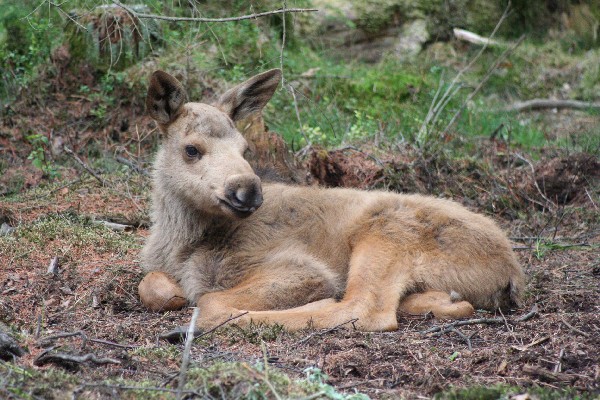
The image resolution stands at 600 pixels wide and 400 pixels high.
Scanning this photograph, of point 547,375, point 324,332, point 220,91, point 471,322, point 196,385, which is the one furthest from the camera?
point 220,91

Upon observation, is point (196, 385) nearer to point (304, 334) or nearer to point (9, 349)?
point (9, 349)

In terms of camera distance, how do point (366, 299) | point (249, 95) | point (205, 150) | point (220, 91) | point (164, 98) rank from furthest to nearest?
1. point (220, 91)
2. point (249, 95)
3. point (164, 98)
4. point (205, 150)
5. point (366, 299)

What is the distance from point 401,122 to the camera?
12.3 m

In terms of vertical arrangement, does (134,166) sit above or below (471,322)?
below

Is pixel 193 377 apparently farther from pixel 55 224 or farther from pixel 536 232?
pixel 536 232

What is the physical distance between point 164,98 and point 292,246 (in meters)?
1.88

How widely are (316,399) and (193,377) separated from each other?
0.72 metres

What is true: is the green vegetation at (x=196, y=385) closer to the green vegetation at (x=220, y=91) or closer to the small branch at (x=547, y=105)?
the green vegetation at (x=220, y=91)

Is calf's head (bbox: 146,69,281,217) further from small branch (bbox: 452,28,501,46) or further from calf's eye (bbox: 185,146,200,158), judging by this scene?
small branch (bbox: 452,28,501,46)

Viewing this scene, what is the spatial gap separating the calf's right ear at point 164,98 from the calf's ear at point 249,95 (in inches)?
20.7

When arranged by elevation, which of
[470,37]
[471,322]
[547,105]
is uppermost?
[471,322]

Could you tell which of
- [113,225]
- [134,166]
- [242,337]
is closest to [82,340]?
[242,337]

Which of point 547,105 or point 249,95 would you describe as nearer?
point 249,95

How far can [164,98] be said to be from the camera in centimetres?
740
